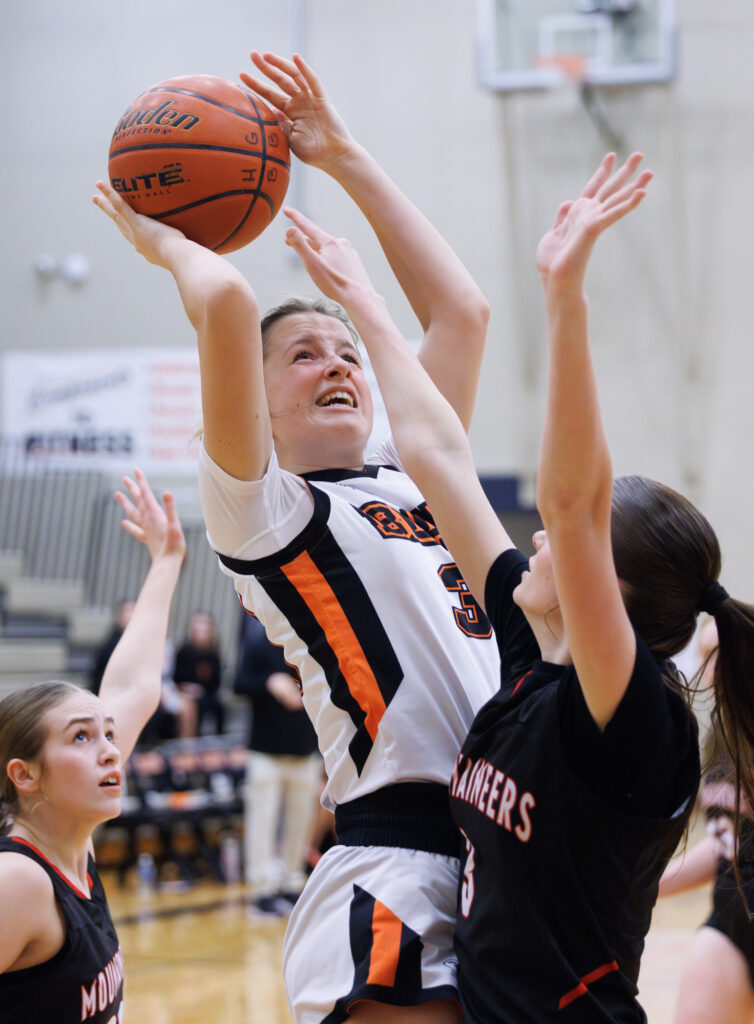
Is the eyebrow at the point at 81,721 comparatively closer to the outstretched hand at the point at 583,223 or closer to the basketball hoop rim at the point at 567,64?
the outstretched hand at the point at 583,223

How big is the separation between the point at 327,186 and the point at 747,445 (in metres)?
4.84

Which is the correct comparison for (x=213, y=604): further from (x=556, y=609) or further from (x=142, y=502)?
(x=556, y=609)

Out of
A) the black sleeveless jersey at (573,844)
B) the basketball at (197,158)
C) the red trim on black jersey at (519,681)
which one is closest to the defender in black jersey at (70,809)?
the basketball at (197,158)

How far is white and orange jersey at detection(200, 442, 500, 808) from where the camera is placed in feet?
6.41

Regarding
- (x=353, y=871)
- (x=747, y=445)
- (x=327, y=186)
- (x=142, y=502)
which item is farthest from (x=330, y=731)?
(x=327, y=186)

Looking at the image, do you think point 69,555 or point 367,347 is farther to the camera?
point 69,555

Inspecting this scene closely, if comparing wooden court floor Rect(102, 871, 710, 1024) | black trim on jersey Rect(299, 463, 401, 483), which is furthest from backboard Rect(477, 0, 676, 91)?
black trim on jersey Rect(299, 463, 401, 483)

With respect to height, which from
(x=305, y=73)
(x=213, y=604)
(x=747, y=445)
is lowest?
(x=213, y=604)

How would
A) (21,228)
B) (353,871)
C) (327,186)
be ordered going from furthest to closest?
(21,228)
(327,186)
(353,871)

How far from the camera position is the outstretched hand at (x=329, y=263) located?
2.12 metres

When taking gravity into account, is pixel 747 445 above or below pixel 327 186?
below

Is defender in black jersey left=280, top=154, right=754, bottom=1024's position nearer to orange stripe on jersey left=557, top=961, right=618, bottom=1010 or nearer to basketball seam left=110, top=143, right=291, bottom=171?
orange stripe on jersey left=557, top=961, right=618, bottom=1010

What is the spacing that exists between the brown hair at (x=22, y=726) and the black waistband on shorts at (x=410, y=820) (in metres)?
0.94

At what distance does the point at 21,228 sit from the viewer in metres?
12.6
